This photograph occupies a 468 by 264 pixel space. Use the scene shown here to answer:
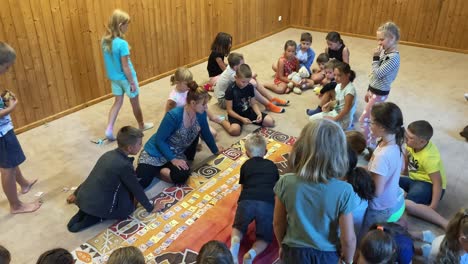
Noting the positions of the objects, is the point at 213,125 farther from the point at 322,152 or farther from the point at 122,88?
the point at 322,152

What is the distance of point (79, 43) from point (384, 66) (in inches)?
119

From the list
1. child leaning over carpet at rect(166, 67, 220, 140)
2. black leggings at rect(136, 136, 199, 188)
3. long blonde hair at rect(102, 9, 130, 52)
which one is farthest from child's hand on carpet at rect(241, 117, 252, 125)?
long blonde hair at rect(102, 9, 130, 52)

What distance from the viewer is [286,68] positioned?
4980mm

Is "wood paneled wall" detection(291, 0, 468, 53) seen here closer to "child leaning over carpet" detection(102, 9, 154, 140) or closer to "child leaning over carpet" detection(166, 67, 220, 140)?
"child leaning over carpet" detection(166, 67, 220, 140)

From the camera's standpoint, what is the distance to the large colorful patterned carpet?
2459mm

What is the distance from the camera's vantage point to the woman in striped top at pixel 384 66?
326cm

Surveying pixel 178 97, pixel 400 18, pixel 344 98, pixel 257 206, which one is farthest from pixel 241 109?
pixel 400 18

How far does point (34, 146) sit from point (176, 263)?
210 centimetres

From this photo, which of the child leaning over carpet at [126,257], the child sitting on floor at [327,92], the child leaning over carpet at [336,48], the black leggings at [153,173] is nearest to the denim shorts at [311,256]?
the child leaning over carpet at [126,257]

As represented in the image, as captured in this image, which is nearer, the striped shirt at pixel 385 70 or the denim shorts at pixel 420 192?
the denim shorts at pixel 420 192

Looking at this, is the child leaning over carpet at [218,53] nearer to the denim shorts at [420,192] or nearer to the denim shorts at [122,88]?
the denim shorts at [122,88]

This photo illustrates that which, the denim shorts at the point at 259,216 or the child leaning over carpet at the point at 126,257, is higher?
the child leaning over carpet at the point at 126,257

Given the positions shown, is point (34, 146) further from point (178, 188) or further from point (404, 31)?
point (404, 31)

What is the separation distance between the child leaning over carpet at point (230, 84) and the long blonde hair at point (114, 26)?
1.18 metres
